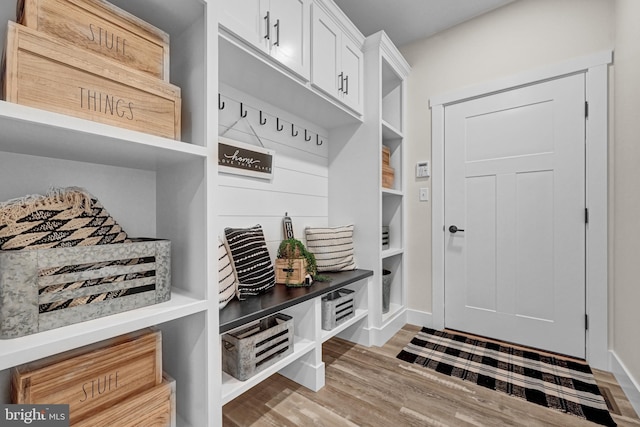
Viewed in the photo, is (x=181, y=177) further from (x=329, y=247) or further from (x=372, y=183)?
(x=372, y=183)

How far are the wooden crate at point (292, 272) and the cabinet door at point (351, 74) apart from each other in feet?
3.70

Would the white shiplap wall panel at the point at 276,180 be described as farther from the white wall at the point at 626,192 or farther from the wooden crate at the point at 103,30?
the white wall at the point at 626,192

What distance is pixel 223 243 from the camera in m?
1.48

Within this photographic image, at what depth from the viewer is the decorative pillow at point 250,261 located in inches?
58.2

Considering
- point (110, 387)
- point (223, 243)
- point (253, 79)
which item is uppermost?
point (253, 79)

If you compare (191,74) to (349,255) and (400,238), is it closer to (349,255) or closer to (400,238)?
(349,255)

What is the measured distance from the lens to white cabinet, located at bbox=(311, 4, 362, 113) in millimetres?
1745

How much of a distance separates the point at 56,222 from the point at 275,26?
4.15ft

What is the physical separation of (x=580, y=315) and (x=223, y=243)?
235 centimetres

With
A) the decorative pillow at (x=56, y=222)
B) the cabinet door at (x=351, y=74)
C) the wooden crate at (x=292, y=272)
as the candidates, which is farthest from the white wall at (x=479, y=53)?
the decorative pillow at (x=56, y=222)

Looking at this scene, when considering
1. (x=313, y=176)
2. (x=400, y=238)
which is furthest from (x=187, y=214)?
(x=400, y=238)

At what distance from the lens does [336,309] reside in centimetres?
188

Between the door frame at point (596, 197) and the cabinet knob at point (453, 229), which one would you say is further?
the cabinet knob at point (453, 229)

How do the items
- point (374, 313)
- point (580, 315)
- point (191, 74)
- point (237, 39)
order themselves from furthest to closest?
point (374, 313) < point (580, 315) < point (237, 39) < point (191, 74)
